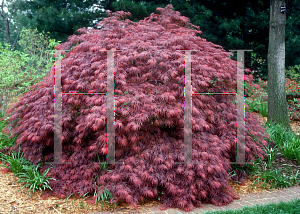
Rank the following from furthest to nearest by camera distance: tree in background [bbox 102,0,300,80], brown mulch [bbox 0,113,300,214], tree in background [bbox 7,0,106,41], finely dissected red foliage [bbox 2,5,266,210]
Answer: tree in background [bbox 7,0,106,41] → tree in background [bbox 102,0,300,80] → finely dissected red foliage [bbox 2,5,266,210] → brown mulch [bbox 0,113,300,214]

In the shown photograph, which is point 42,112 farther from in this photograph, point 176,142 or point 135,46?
point 176,142

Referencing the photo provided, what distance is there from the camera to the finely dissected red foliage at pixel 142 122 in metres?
3.91

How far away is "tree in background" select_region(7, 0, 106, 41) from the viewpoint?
11.8 metres

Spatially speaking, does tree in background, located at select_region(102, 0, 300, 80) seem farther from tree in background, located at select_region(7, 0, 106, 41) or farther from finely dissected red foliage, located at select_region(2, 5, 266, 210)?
finely dissected red foliage, located at select_region(2, 5, 266, 210)

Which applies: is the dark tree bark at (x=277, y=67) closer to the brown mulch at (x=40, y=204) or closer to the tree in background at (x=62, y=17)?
the brown mulch at (x=40, y=204)

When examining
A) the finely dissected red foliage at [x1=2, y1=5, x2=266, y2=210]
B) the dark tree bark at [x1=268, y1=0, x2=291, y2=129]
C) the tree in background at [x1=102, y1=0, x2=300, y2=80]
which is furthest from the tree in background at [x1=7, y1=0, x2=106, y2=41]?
the dark tree bark at [x1=268, y1=0, x2=291, y2=129]

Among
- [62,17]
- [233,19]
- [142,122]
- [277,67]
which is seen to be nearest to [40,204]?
[142,122]

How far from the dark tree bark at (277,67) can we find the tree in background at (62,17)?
7940mm

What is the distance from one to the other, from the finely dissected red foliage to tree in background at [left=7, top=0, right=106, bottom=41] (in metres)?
7.43

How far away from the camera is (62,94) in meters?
4.57

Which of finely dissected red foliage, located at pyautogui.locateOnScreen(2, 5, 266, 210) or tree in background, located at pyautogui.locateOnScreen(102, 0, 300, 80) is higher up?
tree in background, located at pyautogui.locateOnScreen(102, 0, 300, 80)

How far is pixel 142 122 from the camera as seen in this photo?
409 cm

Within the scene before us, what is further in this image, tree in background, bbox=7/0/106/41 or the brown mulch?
tree in background, bbox=7/0/106/41

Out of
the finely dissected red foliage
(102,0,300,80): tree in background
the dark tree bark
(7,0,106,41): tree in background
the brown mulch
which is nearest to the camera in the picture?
the brown mulch
